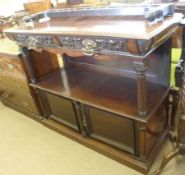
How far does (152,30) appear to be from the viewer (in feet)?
3.27

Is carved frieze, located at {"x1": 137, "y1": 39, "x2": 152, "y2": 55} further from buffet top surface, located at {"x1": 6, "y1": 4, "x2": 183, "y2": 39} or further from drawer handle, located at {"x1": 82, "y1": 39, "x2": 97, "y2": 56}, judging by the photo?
drawer handle, located at {"x1": 82, "y1": 39, "x2": 97, "y2": 56}

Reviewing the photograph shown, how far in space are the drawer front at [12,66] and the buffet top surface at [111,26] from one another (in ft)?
1.07

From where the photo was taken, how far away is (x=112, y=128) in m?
1.51

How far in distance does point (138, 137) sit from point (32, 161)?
91 cm

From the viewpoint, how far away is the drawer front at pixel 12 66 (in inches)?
72.5

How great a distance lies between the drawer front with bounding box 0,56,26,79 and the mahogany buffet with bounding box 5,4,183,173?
0.09m

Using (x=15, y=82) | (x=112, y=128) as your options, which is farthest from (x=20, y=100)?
(x=112, y=128)

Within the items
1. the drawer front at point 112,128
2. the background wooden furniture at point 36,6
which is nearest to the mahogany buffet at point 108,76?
the drawer front at point 112,128

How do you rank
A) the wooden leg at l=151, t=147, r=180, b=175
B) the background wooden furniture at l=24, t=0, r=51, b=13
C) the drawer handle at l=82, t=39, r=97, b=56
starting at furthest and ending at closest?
the background wooden furniture at l=24, t=0, r=51, b=13 < the wooden leg at l=151, t=147, r=180, b=175 < the drawer handle at l=82, t=39, r=97, b=56

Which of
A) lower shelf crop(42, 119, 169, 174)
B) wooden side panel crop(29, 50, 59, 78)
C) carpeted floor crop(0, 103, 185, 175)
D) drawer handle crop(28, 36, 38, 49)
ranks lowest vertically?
carpeted floor crop(0, 103, 185, 175)

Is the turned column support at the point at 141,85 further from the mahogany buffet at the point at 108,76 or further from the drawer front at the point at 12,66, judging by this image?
the drawer front at the point at 12,66

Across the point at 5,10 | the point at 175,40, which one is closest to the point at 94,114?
the point at 175,40

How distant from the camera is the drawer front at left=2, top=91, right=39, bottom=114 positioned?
205 centimetres

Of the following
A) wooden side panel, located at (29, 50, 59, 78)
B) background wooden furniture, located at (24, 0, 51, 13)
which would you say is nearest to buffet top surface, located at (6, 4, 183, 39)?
wooden side panel, located at (29, 50, 59, 78)
